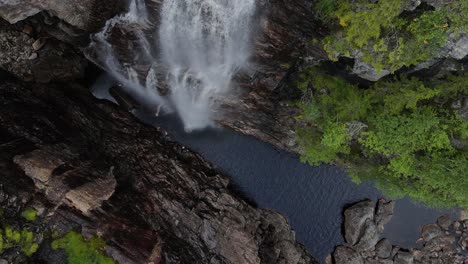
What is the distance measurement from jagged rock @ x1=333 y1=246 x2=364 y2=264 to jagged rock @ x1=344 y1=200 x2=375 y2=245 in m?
0.65

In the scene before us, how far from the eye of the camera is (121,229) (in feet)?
55.1

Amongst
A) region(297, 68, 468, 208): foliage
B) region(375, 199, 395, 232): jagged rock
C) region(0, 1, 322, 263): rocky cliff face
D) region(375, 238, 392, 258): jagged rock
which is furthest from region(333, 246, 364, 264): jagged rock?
region(297, 68, 468, 208): foliage

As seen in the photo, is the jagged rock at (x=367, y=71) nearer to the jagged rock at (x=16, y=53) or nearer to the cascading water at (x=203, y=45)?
the cascading water at (x=203, y=45)

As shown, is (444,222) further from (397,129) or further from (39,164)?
(39,164)

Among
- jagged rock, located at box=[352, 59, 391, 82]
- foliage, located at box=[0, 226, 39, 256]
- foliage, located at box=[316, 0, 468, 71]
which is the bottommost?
foliage, located at box=[0, 226, 39, 256]

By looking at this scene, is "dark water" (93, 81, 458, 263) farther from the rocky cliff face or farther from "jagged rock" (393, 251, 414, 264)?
the rocky cliff face

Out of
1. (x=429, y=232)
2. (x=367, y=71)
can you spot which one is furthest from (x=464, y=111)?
(x=429, y=232)

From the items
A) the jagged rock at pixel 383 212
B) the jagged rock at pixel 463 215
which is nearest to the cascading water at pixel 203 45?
the jagged rock at pixel 383 212

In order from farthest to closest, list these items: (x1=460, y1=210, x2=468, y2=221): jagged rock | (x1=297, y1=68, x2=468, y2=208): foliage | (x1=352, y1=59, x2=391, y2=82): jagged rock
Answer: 1. (x1=460, y1=210, x2=468, y2=221): jagged rock
2. (x1=297, y1=68, x2=468, y2=208): foliage
3. (x1=352, y1=59, x2=391, y2=82): jagged rock

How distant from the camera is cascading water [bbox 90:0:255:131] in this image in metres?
17.4

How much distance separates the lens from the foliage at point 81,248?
15711mm

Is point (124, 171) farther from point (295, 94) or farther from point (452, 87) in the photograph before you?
point (452, 87)

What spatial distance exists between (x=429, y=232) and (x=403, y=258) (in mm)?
2791

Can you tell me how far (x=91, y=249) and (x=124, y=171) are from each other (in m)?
5.55
